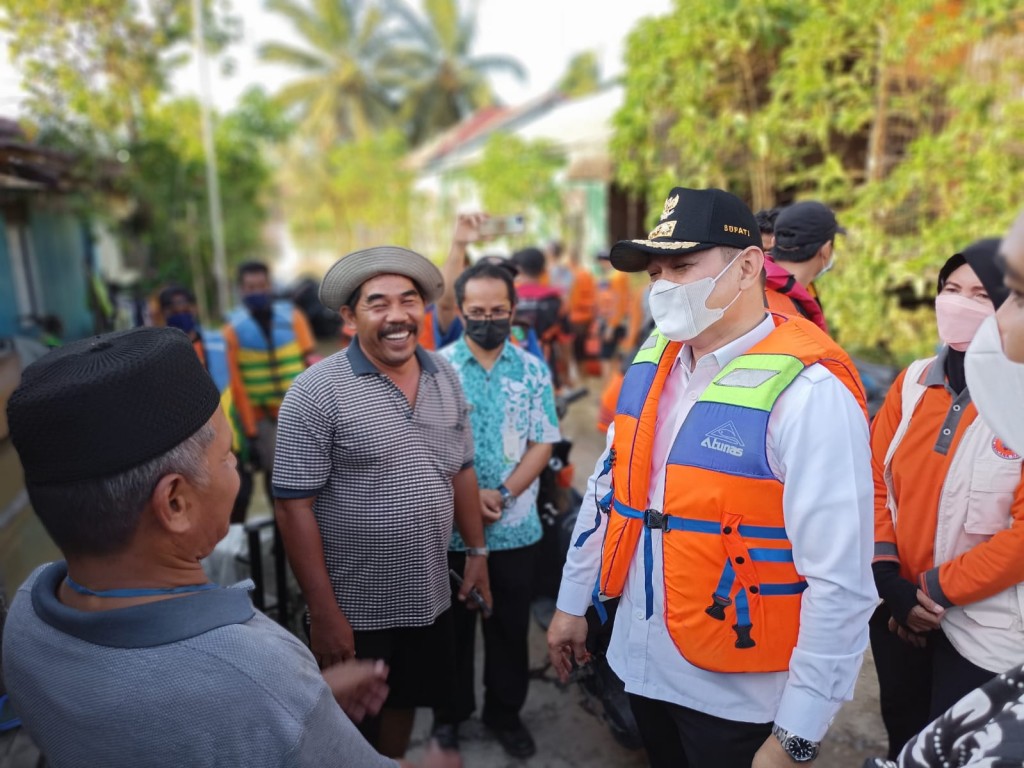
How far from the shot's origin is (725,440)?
63.4 inches

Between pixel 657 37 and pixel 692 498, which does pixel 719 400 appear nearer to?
pixel 692 498

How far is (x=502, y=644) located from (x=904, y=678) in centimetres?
146

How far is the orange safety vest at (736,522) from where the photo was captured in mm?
1592

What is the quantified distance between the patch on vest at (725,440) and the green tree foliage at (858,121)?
5.72m

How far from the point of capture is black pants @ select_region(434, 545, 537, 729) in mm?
2871

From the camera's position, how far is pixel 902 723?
90.7 inches

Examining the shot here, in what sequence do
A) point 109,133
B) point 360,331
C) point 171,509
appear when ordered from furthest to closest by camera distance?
point 109,133 → point 360,331 → point 171,509

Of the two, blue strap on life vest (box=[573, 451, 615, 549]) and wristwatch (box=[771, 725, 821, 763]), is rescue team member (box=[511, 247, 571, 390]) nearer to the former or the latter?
blue strap on life vest (box=[573, 451, 615, 549])

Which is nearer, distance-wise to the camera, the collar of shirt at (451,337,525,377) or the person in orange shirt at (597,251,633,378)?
the collar of shirt at (451,337,525,377)

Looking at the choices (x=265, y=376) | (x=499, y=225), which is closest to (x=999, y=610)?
(x=499, y=225)

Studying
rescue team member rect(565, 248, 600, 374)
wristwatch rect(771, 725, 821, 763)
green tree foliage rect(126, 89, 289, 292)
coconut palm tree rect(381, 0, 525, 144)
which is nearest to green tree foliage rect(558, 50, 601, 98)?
coconut palm tree rect(381, 0, 525, 144)

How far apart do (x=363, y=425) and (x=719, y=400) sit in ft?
3.62

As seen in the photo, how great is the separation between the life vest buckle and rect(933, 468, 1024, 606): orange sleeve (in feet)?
2.76

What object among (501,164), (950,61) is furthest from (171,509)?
(501,164)
